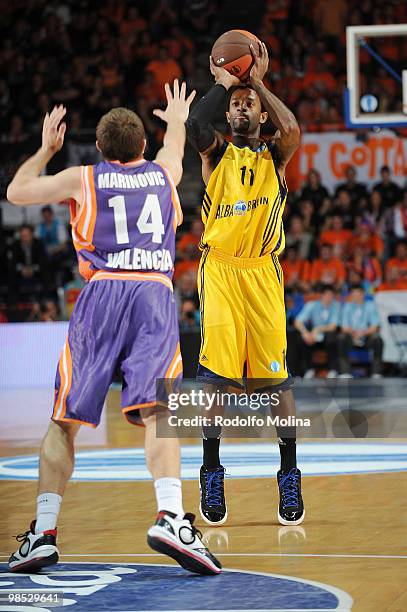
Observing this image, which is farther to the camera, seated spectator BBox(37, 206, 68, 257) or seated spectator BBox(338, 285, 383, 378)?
seated spectator BBox(37, 206, 68, 257)

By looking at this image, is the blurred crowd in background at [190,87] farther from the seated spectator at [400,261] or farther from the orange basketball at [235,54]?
the orange basketball at [235,54]

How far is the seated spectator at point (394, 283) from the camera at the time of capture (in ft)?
52.2

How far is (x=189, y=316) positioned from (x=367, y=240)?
3.23m

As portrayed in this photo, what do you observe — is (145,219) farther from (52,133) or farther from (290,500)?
(290,500)

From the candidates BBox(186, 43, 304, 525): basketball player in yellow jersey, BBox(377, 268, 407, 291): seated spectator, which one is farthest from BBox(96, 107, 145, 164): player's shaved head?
BBox(377, 268, 407, 291): seated spectator

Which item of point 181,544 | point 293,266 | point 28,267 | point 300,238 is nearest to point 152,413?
point 181,544

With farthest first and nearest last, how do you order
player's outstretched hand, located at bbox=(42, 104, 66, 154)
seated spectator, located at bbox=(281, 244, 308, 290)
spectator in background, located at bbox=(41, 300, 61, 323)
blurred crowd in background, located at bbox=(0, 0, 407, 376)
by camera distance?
blurred crowd in background, located at bbox=(0, 0, 407, 376), seated spectator, located at bbox=(281, 244, 308, 290), spectator in background, located at bbox=(41, 300, 61, 323), player's outstretched hand, located at bbox=(42, 104, 66, 154)

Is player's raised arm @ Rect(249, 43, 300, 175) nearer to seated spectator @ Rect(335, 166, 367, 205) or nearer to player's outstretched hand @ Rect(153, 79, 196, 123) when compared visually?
player's outstretched hand @ Rect(153, 79, 196, 123)

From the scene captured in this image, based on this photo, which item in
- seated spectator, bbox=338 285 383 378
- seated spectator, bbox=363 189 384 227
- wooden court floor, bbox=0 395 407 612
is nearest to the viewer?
wooden court floor, bbox=0 395 407 612

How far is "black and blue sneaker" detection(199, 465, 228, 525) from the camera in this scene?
6266 millimetres

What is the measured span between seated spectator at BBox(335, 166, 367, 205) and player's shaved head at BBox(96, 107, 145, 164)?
42.2ft

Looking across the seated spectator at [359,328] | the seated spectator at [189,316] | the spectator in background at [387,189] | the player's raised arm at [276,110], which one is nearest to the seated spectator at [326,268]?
the seated spectator at [359,328]

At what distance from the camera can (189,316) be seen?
1562 cm

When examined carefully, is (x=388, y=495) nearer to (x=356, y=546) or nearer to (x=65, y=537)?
(x=356, y=546)
